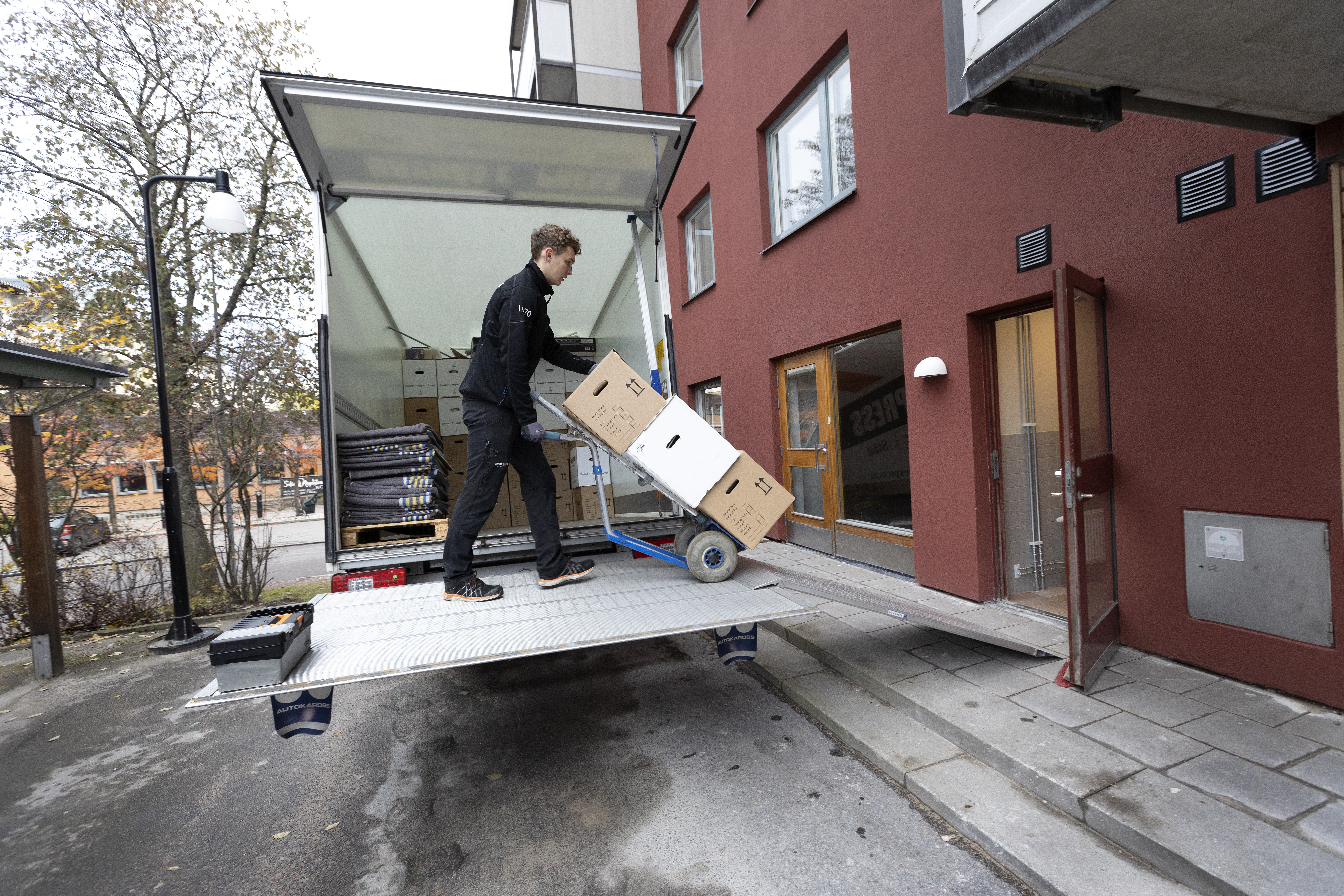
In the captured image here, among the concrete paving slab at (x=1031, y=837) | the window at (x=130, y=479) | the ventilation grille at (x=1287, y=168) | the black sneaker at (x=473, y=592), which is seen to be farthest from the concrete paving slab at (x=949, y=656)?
the window at (x=130, y=479)

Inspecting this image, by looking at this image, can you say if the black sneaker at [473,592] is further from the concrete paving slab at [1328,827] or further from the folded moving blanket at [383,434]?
the concrete paving slab at [1328,827]

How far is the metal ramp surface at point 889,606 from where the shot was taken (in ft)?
10.2

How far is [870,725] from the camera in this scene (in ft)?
9.82

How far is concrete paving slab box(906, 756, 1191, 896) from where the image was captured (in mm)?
1866

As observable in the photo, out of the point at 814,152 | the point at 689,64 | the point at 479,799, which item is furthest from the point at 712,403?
the point at 479,799

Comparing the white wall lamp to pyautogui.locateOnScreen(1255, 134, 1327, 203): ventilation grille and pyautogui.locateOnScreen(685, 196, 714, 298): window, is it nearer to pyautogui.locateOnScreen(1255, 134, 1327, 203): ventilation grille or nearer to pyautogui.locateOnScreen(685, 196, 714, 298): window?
pyautogui.locateOnScreen(1255, 134, 1327, 203): ventilation grille

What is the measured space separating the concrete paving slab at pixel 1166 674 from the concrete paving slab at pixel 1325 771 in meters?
0.59

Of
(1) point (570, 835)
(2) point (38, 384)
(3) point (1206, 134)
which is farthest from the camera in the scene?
(2) point (38, 384)

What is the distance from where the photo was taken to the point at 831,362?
6141 millimetres

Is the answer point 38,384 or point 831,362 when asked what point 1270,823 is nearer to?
point 831,362

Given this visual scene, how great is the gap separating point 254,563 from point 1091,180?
327 inches

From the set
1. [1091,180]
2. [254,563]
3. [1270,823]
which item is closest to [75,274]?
[254,563]

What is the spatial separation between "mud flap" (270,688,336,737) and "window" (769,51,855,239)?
5.39m

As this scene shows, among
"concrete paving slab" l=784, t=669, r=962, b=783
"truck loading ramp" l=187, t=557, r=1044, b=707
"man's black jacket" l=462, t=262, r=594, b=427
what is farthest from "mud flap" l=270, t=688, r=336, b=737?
"concrete paving slab" l=784, t=669, r=962, b=783
